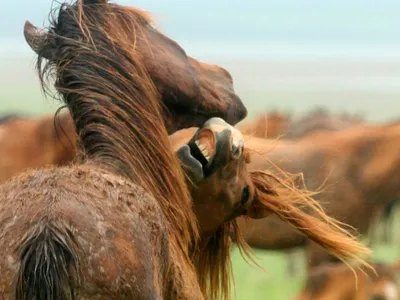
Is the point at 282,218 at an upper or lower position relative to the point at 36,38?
lower

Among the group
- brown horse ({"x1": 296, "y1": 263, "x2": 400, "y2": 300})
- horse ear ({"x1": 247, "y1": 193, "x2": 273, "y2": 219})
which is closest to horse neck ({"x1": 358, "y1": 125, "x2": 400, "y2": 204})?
brown horse ({"x1": 296, "y1": 263, "x2": 400, "y2": 300})

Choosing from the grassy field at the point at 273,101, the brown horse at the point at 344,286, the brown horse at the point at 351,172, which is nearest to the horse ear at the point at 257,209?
the brown horse at the point at 344,286

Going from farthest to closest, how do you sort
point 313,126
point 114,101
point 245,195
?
point 313,126, point 245,195, point 114,101

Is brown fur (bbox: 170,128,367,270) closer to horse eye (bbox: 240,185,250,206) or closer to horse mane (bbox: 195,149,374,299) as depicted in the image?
horse mane (bbox: 195,149,374,299)

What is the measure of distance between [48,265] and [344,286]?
231 inches

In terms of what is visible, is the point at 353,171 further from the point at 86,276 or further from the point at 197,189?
the point at 86,276

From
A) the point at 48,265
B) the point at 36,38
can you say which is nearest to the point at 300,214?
the point at 36,38

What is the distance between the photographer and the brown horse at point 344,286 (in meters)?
7.80

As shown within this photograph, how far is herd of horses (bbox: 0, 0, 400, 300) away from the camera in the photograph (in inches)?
86.3

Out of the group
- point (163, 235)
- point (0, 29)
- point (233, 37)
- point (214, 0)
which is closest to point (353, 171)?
point (163, 235)

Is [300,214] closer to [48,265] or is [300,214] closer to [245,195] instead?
[245,195]

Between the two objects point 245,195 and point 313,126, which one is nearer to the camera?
point 245,195

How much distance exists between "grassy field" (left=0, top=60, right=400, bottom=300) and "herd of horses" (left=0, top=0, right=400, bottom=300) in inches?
275

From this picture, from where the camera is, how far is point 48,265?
7.04ft
